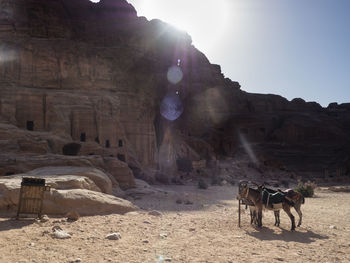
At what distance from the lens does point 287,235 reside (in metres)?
8.53

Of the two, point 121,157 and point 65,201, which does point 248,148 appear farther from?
point 65,201

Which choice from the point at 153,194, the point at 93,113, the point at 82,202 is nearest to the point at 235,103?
the point at 93,113

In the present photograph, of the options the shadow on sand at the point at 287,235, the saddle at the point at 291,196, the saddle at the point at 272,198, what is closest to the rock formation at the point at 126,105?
the saddle at the point at 272,198

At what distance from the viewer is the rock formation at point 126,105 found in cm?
3403

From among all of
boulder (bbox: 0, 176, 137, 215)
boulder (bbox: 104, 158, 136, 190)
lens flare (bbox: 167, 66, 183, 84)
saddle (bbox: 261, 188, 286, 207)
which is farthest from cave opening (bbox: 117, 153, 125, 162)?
lens flare (bbox: 167, 66, 183, 84)

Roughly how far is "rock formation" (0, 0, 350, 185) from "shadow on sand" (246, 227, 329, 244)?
40.4 feet

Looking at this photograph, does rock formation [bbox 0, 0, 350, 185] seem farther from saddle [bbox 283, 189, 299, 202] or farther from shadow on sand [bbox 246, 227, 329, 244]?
saddle [bbox 283, 189, 299, 202]

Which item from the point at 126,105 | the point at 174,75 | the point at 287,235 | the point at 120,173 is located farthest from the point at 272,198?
the point at 174,75

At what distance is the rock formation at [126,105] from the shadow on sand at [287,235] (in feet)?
40.4

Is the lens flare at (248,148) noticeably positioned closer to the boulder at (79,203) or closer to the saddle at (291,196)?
the saddle at (291,196)

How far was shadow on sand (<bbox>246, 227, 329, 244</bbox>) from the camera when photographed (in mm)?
8000

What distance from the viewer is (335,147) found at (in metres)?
67.2

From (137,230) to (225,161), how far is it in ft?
171

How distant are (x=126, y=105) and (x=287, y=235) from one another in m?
38.9
